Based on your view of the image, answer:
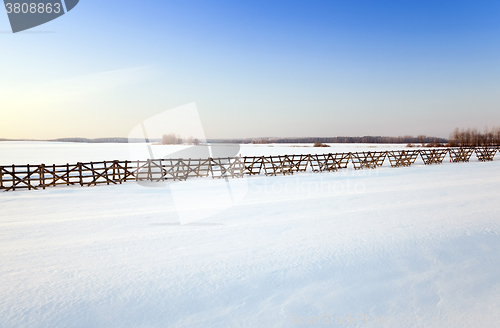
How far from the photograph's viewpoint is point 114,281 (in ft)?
15.6

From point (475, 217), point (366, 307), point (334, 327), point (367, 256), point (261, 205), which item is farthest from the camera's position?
point (261, 205)

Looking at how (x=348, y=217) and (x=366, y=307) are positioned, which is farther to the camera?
A: (x=348, y=217)

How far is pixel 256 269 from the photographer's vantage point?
5.14 m

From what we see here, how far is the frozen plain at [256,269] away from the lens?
157 inches

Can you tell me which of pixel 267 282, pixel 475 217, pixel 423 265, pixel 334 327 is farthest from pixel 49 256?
pixel 475 217

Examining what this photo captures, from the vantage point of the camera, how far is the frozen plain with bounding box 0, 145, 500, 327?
3.98 meters

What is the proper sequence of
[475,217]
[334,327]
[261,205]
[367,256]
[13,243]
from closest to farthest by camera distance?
1. [334,327]
2. [367,256]
3. [13,243]
4. [475,217]
5. [261,205]

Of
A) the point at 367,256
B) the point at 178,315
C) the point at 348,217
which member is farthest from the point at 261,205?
the point at 178,315

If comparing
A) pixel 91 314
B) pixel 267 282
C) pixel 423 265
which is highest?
pixel 91 314

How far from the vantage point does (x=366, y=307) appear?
4102mm

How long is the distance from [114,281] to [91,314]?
2.68 feet

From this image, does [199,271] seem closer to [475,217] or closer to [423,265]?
[423,265]

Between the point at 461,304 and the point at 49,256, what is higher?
the point at 49,256

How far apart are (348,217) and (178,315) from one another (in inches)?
237
